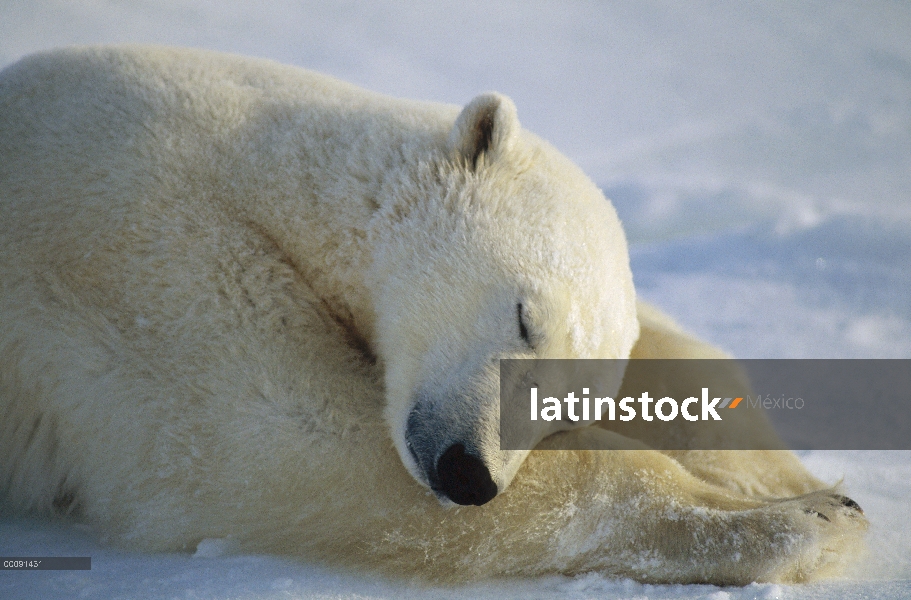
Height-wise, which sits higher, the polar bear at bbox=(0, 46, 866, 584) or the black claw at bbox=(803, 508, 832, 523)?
the polar bear at bbox=(0, 46, 866, 584)

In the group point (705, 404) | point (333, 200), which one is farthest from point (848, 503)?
point (333, 200)

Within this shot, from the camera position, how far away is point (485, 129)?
233 centimetres

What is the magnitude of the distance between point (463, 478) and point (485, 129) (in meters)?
1.10

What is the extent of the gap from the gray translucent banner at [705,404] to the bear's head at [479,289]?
0.20ft

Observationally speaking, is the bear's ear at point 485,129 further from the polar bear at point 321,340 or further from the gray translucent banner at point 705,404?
the gray translucent banner at point 705,404

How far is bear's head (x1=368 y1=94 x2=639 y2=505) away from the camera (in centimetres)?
196

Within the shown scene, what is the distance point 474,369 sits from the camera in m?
2.00

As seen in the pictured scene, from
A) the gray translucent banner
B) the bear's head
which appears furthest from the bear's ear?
the gray translucent banner

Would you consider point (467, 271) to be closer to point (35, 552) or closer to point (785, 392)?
point (35, 552)

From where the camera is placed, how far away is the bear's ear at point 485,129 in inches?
90.0

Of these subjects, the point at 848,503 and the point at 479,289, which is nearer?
the point at 479,289

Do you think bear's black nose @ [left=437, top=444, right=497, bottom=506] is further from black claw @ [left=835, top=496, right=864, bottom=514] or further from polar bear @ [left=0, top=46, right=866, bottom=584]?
black claw @ [left=835, top=496, right=864, bottom=514]

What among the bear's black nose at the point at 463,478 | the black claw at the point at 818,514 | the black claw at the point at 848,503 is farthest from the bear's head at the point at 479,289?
the black claw at the point at 848,503

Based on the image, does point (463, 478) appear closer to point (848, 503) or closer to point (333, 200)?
point (333, 200)
